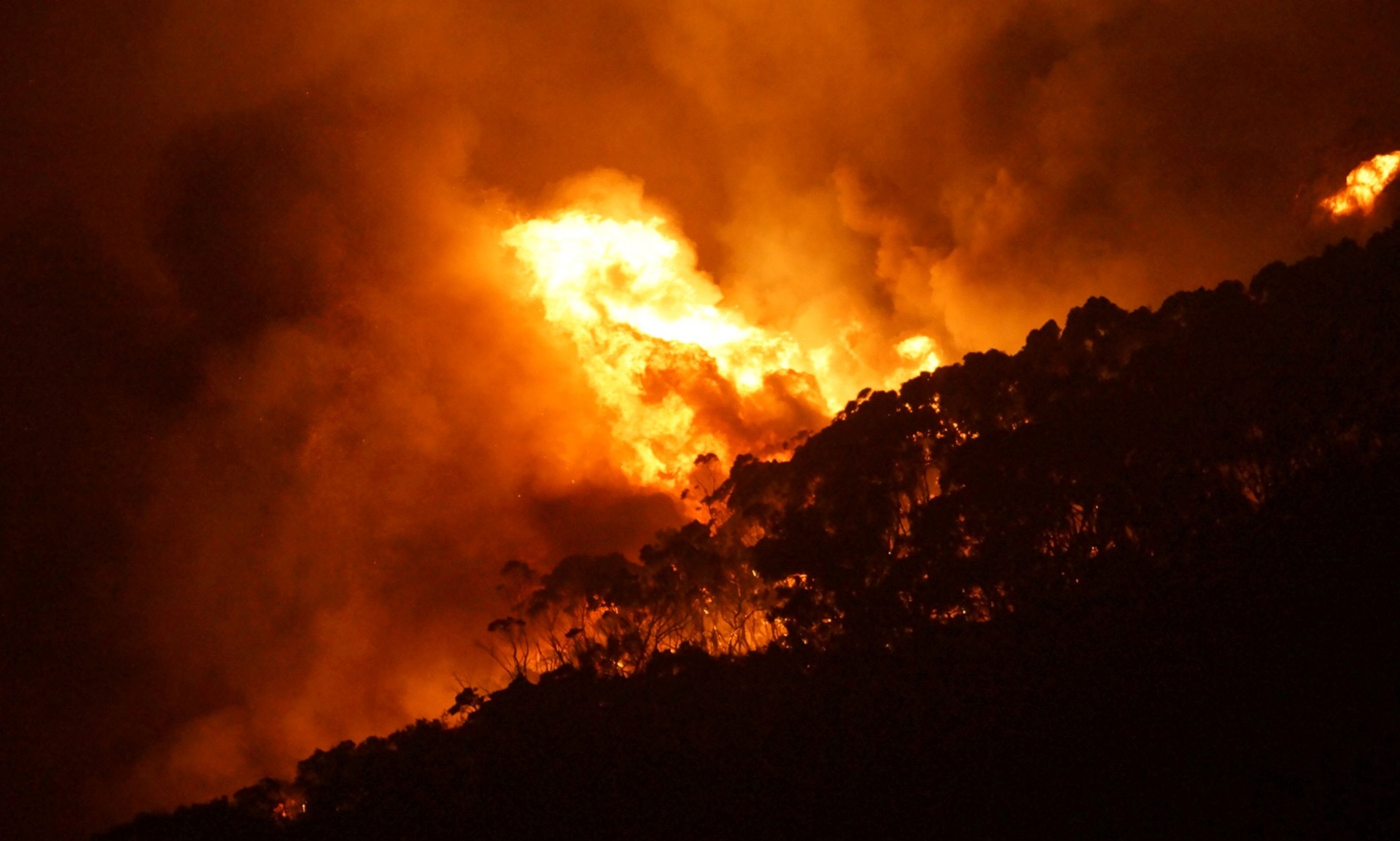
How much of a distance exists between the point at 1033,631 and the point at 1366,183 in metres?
32.6

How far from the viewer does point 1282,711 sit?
20.4 meters

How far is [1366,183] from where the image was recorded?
44906 millimetres

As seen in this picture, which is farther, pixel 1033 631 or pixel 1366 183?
pixel 1366 183

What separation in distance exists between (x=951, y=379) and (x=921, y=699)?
8.83m

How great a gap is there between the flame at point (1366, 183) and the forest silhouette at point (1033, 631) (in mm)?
23387

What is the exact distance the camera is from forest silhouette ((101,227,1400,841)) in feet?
68.7

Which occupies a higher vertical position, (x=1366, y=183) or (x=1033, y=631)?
(x=1366, y=183)

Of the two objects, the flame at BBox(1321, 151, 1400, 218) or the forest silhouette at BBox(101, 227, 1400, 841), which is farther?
the flame at BBox(1321, 151, 1400, 218)

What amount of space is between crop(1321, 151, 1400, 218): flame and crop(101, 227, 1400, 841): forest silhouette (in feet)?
76.7

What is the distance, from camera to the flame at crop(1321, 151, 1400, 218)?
44125 mm

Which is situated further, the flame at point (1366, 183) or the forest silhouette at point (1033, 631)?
the flame at point (1366, 183)

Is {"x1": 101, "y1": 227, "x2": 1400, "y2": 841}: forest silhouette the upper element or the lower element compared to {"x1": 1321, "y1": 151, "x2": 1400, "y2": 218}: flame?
A: lower

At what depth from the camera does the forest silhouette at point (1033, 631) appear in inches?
824

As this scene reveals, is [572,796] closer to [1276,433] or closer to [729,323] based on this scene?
[1276,433]
